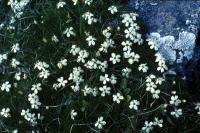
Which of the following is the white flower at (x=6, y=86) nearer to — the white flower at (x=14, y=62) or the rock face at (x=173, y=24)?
the white flower at (x=14, y=62)

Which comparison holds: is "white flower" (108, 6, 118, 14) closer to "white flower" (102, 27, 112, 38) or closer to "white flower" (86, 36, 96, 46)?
"white flower" (102, 27, 112, 38)

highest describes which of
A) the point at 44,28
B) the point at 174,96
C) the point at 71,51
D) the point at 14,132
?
the point at 44,28

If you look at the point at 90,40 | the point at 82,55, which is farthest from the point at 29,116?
the point at 90,40

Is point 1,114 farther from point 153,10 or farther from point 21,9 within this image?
point 153,10

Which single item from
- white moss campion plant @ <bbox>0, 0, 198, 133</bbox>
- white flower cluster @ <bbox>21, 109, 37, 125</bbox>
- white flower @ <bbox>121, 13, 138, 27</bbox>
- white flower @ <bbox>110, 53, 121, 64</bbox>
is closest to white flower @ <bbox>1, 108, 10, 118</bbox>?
white moss campion plant @ <bbox>0, 0, 198, 133</bbox>

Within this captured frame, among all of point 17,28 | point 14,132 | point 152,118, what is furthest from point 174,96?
point 17,28

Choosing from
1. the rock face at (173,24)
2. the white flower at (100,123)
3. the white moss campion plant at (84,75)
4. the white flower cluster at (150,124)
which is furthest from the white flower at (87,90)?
the rock face at (173,24)
